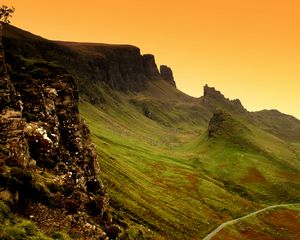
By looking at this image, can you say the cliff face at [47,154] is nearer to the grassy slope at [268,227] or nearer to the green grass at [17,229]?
the green grass at [17,229]

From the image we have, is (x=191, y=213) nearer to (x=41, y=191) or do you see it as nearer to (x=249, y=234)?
(x=249, y=234)

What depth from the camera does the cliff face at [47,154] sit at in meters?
35.9

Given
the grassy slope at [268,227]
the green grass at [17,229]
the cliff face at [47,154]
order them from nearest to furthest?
1. the green grass at [17,229]
2. the cliff face at [47,154]
3. the grassy slope at [268,227]

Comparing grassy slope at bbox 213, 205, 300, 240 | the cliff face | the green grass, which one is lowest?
grassy slope at bbox 213, 205, 300, 240

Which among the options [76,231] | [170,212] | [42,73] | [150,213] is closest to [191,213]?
[170,212]

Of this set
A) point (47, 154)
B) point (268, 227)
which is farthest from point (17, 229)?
point (268, 227)

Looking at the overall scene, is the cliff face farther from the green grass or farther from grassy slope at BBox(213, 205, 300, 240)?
grassy slope at BBox(213, 205, 300, 240)

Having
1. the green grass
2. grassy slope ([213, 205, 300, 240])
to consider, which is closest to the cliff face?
the green grass

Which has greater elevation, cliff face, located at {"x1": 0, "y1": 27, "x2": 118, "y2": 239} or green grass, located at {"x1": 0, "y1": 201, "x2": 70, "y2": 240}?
cliff face, located at {"x1": 0, "y1": 27, "x2": 118, "y2": 239}

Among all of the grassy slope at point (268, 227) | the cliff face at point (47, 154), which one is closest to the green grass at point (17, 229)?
the cliff face at point (47, 154)

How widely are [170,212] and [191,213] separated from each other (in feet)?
41.7

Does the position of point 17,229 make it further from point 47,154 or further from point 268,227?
point 268,227

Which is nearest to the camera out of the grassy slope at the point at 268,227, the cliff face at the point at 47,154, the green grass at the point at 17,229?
the green grass at the point at 17,229

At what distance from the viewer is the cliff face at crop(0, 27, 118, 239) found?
3588 cm
